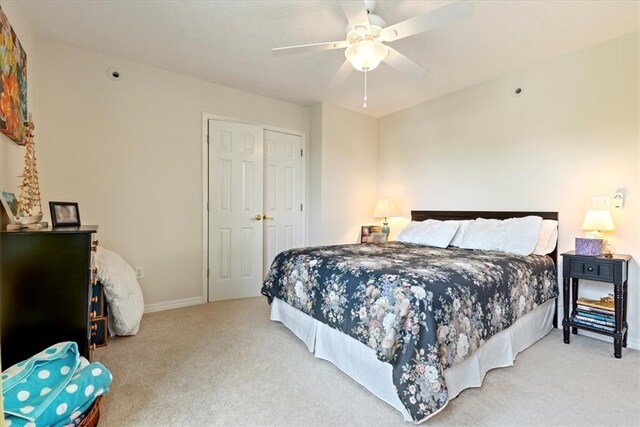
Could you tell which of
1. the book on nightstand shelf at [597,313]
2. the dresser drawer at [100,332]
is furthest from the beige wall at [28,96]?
the book on nightstand shelf at [597,313]

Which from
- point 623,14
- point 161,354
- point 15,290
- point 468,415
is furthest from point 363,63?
point 161,354

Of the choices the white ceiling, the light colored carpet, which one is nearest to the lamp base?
the light colored carpet

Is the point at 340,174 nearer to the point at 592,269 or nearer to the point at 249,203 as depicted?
the point at 249,203

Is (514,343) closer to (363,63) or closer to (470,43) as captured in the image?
(363,63)

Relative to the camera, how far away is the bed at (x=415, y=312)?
1.54 meters

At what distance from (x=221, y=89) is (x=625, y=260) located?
411 cm

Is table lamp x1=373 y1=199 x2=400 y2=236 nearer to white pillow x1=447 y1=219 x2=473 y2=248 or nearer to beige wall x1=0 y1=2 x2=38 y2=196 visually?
white pillow x1=447 y1=219 x2=473 y2=248

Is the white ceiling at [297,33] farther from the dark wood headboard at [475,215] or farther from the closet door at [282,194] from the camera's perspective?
the dark wood headboard at [475,215]

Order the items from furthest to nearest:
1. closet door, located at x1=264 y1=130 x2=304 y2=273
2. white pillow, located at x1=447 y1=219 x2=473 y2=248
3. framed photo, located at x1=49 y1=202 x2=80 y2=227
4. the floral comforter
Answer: closet door, located at x1=264 y1=130 x2=304 y2=273, white pillow, located at x1=447 y1=219 x2=473 y2=248, framed photo, located at x1=49 y1=202 x2=80 y2=227, the floral comforter

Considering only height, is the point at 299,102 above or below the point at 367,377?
above

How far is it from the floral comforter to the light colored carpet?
0.30 m

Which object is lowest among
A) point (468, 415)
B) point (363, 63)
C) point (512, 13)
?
point (468, 415)

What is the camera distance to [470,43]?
2.61 meters

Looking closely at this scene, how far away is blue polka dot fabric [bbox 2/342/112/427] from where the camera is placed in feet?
4.00
